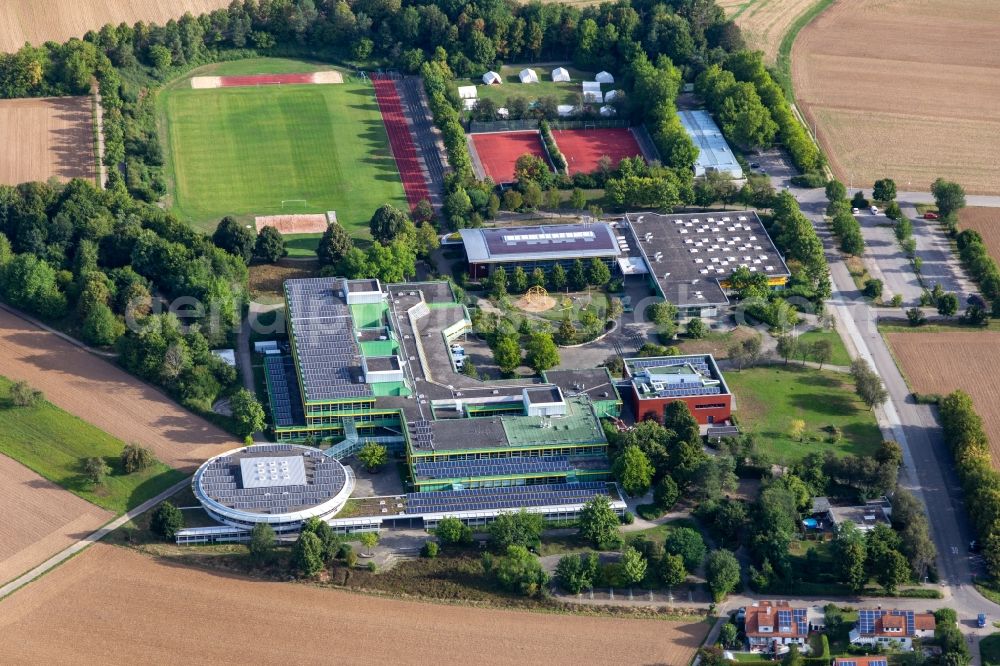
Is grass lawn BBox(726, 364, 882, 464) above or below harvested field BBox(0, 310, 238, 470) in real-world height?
below

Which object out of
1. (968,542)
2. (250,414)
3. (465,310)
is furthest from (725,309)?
(250,414)

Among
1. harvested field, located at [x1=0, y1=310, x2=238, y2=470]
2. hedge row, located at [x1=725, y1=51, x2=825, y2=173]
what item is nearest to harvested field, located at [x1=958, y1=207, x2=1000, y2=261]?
hedge row, located at [x1=725, y1=51, x2=825, y2=173]

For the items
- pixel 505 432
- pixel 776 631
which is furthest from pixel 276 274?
pixel 776 631

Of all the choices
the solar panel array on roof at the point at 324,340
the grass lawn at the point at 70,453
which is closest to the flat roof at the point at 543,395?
the solar panel array on roof at the point at 324,340

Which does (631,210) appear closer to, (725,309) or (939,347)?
(725,309)

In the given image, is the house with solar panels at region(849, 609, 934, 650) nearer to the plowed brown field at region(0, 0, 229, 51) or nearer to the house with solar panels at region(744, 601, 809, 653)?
the house with solar panels at region(744, 601, 809, 653)

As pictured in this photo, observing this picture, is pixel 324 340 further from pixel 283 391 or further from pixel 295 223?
pixel 295 223
